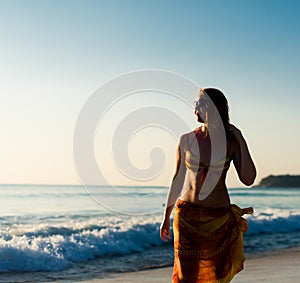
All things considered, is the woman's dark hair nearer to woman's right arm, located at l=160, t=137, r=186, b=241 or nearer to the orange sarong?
woman's right arm, located at l=160, t=137, r=186, b=241

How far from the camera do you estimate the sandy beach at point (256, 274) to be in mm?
6559

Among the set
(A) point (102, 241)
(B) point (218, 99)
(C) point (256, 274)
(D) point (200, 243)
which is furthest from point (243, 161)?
(A) point (102, 241)

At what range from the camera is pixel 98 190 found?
4.25m

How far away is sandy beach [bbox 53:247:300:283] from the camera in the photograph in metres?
6.56

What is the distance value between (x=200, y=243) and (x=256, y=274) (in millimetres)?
3452

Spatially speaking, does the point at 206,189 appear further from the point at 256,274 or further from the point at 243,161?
the point at 256,274

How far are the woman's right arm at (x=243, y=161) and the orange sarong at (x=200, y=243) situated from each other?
28 centimetres

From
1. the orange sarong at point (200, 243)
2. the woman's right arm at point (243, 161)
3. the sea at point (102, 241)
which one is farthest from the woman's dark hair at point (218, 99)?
the sea at point (102, 241)

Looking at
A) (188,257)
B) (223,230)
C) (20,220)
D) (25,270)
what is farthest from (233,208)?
(20,220)

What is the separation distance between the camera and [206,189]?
3816mm

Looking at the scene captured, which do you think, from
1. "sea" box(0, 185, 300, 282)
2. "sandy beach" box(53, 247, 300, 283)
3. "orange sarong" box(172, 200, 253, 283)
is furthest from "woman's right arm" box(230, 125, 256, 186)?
"sandy beach" box(53, 247, 300, 283)

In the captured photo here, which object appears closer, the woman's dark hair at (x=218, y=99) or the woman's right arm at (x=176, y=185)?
the woman's dark hair at (x=218, y=99)

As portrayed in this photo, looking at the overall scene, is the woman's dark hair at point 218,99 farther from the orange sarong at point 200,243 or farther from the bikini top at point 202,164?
the orange sarong at point 200,243

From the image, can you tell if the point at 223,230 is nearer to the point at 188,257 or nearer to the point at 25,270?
the point at 188,257
